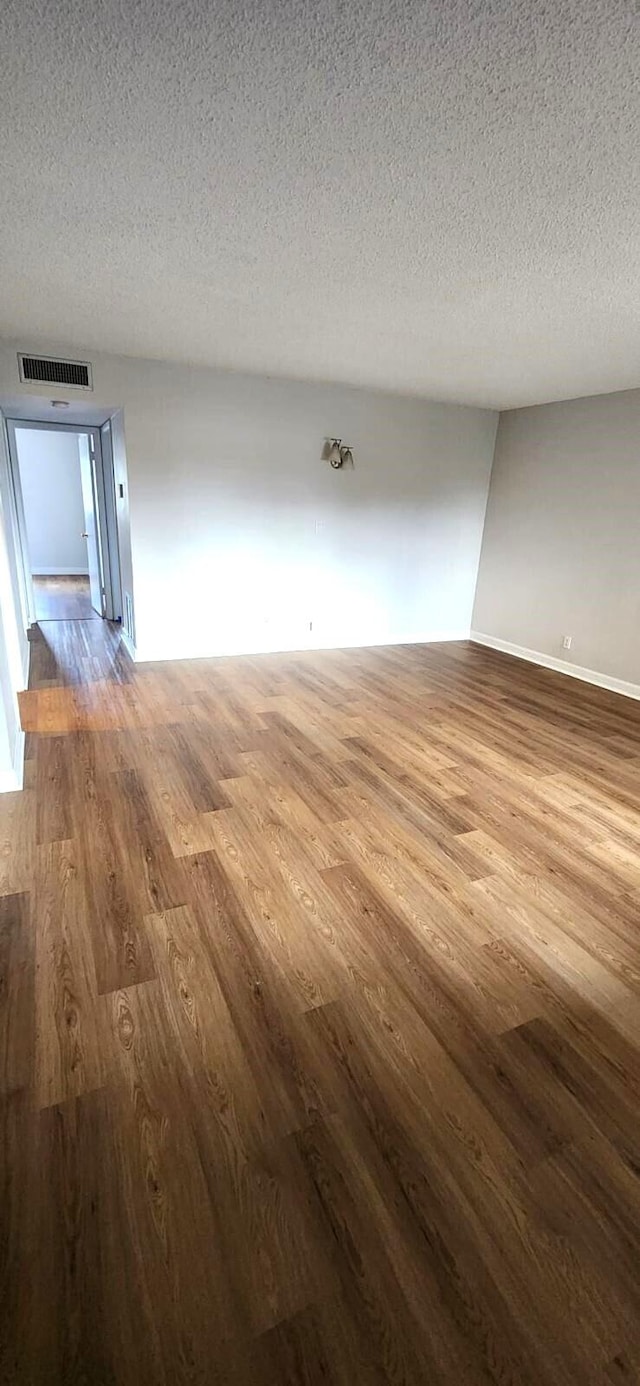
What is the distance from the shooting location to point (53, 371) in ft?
13.8

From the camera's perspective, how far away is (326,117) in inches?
60.7

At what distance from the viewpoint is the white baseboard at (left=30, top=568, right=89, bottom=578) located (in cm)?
949

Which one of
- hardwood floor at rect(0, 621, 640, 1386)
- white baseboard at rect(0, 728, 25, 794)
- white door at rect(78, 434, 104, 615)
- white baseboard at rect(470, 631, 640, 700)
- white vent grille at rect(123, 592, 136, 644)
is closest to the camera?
hardwood floor at rect(0, 621, 640, 1386)

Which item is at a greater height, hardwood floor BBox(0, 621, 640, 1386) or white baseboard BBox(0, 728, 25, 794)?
white baseboard BBox(0, 728, 25, 794)

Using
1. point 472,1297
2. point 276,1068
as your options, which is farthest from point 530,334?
point 472,1297

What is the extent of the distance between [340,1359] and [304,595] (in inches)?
202

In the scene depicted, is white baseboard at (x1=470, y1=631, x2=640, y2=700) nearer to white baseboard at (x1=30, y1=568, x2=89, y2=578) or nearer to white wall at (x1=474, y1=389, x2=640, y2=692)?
white wall at (x1=474, y1=389, x2=640, y2=692)

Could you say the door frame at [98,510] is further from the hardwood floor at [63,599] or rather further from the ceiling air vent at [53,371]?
the ceiling air vent at [53,371]

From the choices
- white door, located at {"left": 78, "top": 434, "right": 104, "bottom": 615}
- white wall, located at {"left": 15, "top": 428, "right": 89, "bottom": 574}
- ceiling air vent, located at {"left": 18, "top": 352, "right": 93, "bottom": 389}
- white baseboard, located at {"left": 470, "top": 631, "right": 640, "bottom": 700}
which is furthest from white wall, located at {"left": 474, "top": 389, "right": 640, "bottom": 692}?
white wall, located at {"left": 15, "top": 428, "right": 89, "bottom": 574}

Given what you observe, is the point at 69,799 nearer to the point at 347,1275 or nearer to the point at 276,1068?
the point at 276,1068

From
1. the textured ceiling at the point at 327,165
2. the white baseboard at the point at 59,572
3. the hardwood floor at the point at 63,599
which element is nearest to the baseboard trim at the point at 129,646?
the hardwood floor at the point at 63,599

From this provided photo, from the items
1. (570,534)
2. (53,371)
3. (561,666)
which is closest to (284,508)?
(53,371)

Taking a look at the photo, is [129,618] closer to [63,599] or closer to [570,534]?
[63,599]

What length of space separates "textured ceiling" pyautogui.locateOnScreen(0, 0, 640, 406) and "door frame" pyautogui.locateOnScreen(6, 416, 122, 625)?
2262 millimetres
